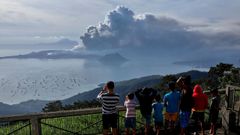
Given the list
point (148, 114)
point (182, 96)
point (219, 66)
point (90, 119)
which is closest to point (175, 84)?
point (182, 96)

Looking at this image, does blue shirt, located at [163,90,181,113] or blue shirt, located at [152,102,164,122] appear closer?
blue shirt, located at [163,90,181,113]

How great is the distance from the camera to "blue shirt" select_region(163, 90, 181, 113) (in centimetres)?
1323

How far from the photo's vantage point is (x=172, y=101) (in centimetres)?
1331

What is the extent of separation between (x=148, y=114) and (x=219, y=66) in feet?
148

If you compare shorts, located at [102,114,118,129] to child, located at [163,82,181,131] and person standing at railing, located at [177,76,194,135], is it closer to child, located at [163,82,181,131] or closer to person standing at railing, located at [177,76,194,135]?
child, located at [163,82,181,131]

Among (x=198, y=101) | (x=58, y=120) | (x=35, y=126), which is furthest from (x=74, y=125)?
(x=198, y=101)

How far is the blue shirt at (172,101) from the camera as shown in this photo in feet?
43.4

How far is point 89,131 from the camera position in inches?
596

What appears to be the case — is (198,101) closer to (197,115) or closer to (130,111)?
(197,115)

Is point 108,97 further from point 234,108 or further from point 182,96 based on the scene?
point 234,108

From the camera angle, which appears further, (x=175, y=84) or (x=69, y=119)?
(x=69, y=119)

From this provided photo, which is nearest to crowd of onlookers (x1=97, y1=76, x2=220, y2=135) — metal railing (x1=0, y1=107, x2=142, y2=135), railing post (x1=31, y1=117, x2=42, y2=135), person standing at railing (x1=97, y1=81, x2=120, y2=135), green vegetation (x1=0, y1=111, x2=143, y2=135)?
person standing at railing (x1=97, y1=81, x2=120, y2=135)

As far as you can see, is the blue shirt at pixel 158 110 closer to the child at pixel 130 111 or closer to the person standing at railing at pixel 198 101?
the child at pixel 130 111

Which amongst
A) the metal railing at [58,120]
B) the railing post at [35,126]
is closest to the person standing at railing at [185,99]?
the metal railing at [58,120]
